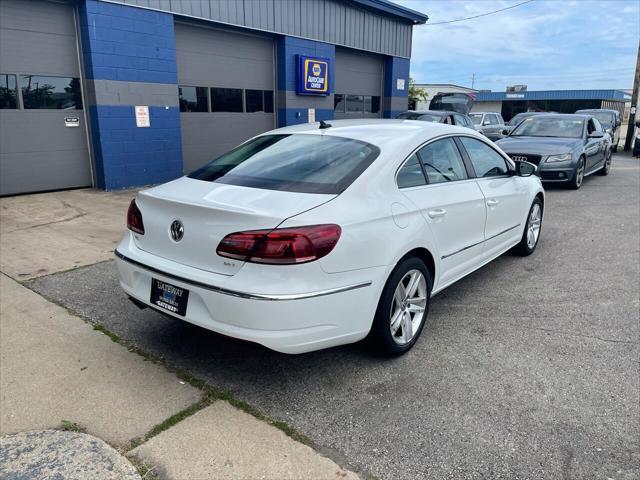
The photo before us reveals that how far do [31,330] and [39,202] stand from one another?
5540 mm

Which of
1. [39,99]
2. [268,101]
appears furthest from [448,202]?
[268,101]

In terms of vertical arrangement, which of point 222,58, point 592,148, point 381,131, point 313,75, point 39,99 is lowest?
point 592,148

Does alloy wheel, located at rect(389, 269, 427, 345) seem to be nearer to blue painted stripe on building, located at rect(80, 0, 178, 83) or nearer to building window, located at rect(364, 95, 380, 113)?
blue painted stripe on building, located at rect(80, 0, 178, 83)

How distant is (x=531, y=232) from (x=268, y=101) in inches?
373

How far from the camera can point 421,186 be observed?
371cm

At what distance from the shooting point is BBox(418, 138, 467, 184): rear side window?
3.90 m

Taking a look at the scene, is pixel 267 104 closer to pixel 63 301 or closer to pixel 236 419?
pixel 63 301

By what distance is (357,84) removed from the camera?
17297 millimetres

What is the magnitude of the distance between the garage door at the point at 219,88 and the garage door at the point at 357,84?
3.35 metres

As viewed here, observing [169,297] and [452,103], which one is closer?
[169,297]

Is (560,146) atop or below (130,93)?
below

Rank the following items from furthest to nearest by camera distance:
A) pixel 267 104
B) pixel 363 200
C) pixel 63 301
Result: 1. pixel 267 104
2. pixel 63 301
3. pixel 363 200

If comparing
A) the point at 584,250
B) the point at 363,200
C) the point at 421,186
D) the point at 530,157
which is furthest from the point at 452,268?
Answer: the point at 530,157

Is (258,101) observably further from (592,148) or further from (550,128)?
(592,148)
